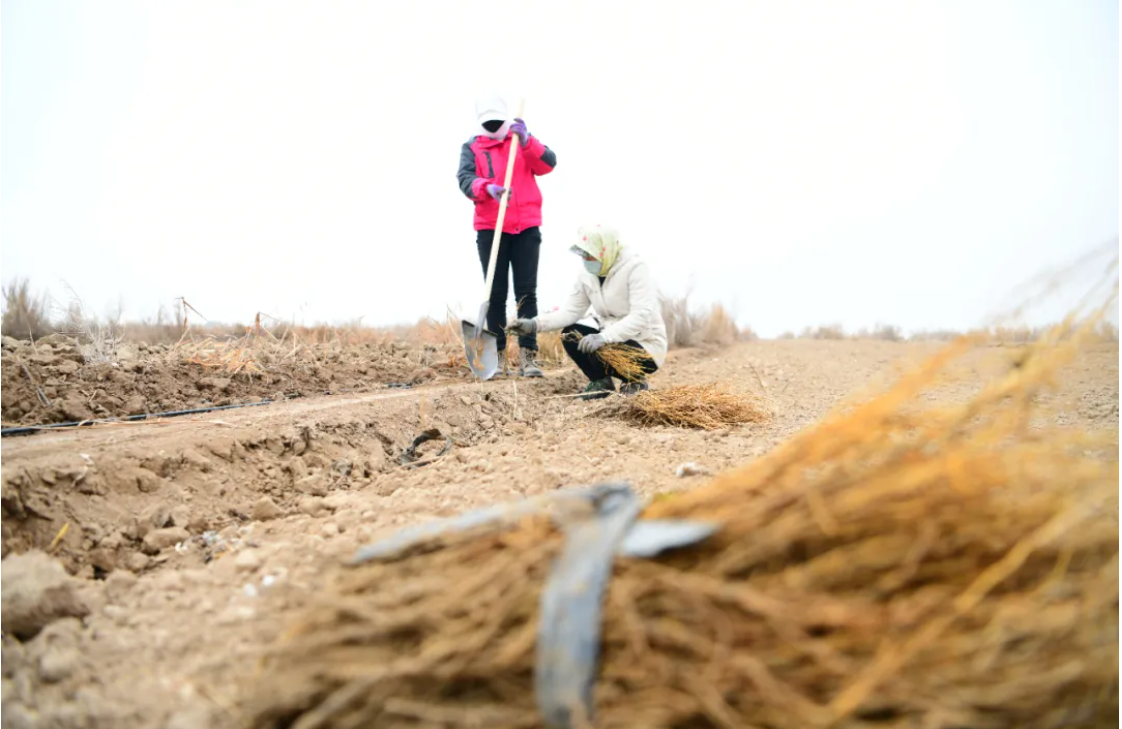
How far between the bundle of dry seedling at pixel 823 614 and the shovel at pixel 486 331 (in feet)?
13.3

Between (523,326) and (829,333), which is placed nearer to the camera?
(523,326)

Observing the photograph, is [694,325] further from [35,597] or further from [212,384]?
[35,597]

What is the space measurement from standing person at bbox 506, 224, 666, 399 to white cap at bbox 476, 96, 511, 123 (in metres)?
1.30

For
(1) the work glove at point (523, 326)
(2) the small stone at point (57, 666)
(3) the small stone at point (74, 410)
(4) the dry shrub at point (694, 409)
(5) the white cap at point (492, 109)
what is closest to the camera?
(2) the small stone at point (57, 666)

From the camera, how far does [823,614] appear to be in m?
1.03

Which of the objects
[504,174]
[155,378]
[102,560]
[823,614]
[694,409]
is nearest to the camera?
[823,614]

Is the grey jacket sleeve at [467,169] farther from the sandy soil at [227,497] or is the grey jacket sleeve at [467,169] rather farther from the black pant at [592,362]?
the sandy soil at [227,497]

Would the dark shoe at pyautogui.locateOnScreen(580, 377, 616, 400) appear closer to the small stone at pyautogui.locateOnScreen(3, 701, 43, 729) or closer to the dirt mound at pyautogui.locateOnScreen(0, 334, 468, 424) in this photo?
the dirt mound at pyautogui.locateOnScreen(0, 334, 468, 424)

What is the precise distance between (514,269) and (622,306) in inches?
44.4

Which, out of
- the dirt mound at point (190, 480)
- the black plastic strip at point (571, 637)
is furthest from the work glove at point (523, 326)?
the black plastic strip at point (571, 637)

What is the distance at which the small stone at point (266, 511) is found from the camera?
247 centimetres

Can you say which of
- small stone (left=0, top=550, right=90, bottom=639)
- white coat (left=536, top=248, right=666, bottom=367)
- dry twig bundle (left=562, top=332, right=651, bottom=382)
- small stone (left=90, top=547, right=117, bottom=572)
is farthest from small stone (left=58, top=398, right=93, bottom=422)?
dry twig bundle (left=562, top=332, right=651, bottom=382)

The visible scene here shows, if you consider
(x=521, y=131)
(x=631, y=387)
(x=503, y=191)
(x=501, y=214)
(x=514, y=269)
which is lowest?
(x=631, y=387)

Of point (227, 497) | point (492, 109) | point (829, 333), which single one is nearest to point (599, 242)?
point (492, 109)
